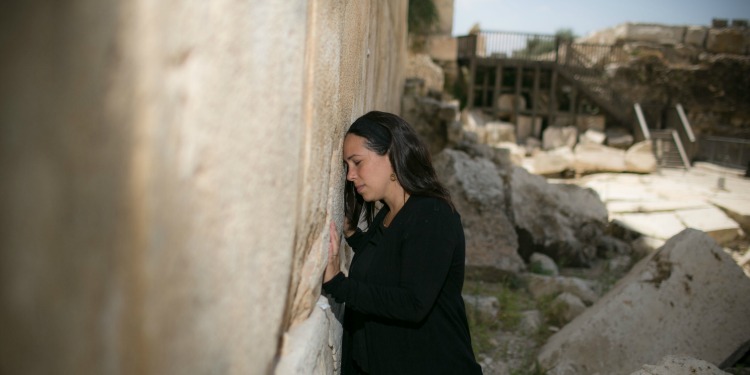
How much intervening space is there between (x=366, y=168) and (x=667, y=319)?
2.61m

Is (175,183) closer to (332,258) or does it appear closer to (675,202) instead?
(332,258)

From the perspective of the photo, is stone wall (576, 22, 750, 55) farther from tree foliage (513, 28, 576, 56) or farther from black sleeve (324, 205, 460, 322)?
black sleeve (324, 205, 460, 322)

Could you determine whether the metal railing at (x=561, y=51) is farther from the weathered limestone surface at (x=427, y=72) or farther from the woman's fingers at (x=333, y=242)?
the woman's fingers at (x=333, y=242)

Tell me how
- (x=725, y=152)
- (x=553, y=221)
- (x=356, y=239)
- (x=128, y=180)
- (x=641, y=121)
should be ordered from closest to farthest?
(x=128, y=180) → (x=356, y=239) → (x=553, y=221) → (x=725, y=152) → (x=641, y=121)

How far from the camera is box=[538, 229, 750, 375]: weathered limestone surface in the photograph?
3.40 m

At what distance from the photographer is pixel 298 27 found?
3.94 ft

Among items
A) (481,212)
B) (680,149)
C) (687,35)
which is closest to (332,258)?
(481,212)

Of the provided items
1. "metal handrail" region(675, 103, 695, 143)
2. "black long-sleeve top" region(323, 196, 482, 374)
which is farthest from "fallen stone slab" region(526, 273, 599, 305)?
"metal handrail" region(675, 103, 695, 143)

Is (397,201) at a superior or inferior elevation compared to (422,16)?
inferior

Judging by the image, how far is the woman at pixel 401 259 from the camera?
5.55 feet

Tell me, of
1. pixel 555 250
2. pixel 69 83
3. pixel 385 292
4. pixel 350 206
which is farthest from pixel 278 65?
pixel 555 250

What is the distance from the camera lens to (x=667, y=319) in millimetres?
3488

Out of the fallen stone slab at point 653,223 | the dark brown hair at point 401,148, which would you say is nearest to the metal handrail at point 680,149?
the fallen stone slab at point 653,223

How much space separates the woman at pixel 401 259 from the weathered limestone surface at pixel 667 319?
1922 millimetres
